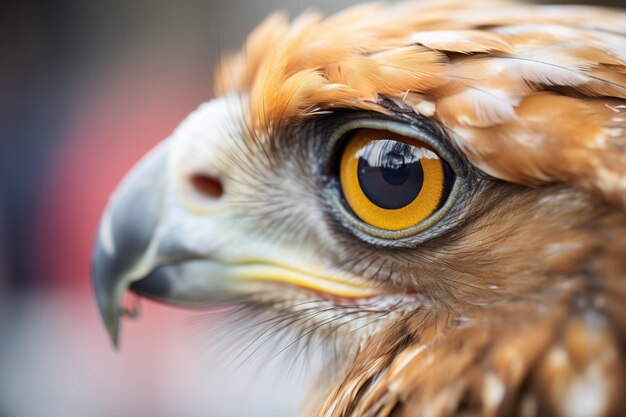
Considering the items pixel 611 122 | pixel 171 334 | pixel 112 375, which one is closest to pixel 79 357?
pixel 112 375

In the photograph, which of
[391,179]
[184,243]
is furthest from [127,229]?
[391,179]

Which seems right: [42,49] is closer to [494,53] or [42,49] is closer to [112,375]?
[112,375]

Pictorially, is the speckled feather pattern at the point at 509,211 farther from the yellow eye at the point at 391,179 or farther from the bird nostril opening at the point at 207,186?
the bird nostril opening at the point at 207,186

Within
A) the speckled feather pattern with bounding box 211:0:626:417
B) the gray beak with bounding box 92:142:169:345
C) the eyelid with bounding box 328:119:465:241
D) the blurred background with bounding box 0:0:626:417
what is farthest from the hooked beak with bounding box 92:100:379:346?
the blurred background with bounding box 0:0:626:417

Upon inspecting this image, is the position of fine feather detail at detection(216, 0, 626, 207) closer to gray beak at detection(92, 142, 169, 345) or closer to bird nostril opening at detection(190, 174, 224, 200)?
bird nostril opening at detection(190, 174, 224, 200)

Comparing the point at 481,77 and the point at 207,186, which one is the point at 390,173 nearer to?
the point at 481,77
